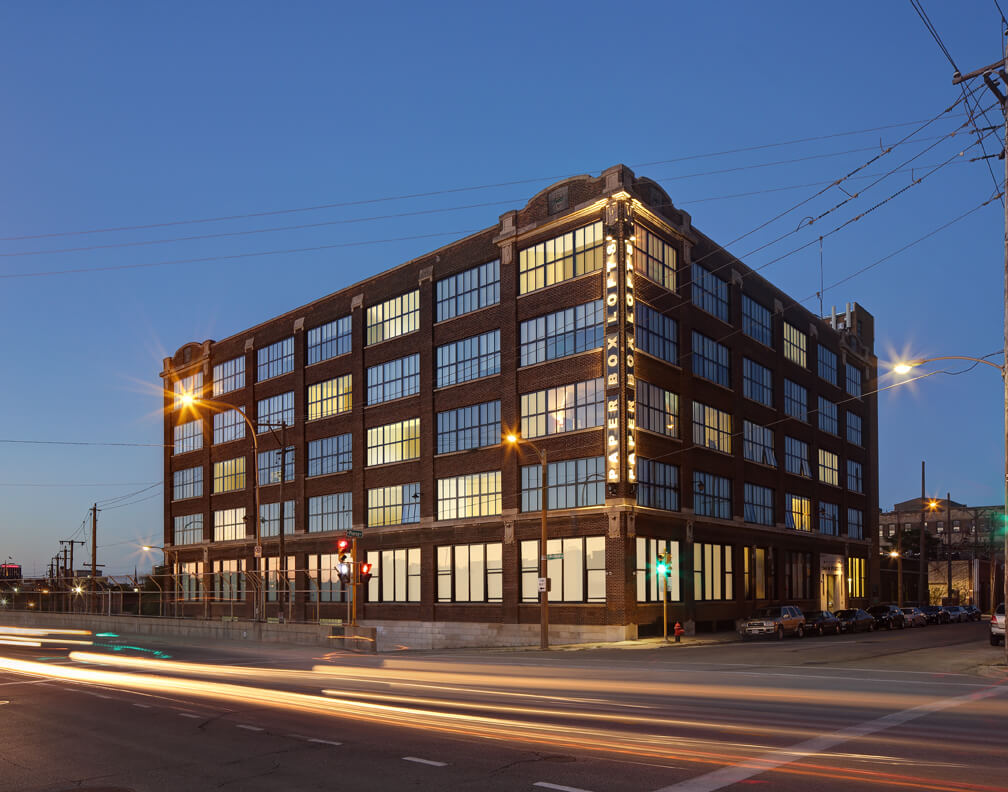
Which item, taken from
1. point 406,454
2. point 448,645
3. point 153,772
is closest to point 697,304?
point 406,454

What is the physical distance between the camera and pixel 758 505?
193 feet

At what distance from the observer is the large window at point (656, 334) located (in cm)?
4628

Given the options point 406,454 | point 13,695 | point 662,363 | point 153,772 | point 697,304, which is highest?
point 697,304

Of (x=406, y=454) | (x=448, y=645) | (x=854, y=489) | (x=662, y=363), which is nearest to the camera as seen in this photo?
(x=662, y=363)

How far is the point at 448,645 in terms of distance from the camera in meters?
51.6

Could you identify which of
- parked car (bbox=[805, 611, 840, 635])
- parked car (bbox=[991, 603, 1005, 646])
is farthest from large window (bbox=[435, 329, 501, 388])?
parked car (bbox=[991, 603, 1005, 646])

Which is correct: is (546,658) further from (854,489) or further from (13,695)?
(854,489)

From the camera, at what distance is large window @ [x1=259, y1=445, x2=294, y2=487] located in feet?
Result: 219

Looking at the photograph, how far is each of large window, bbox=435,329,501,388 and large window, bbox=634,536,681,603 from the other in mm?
12265

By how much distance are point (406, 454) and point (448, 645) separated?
461 inches

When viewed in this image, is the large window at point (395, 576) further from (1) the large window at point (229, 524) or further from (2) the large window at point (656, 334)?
(2) the large window at point (656, 334)

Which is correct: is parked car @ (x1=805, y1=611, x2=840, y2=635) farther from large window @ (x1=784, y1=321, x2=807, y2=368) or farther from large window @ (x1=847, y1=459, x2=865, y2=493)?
large window @ (x1=847, y1=459, x2=865, y2=493)

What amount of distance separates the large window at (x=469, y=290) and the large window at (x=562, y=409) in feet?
21.9

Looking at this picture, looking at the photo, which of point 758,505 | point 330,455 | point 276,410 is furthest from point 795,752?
point 276,410
